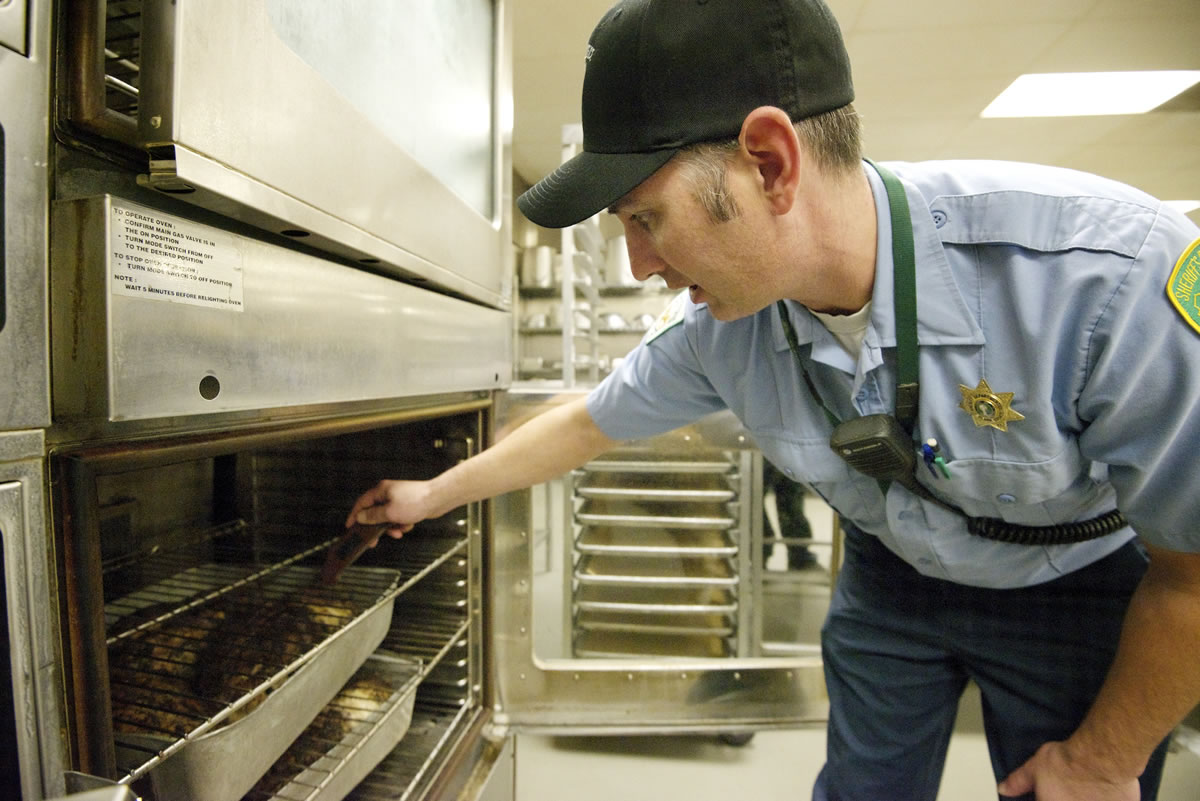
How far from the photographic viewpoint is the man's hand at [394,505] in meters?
0.98

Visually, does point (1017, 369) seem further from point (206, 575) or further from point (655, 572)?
point (206, 575)

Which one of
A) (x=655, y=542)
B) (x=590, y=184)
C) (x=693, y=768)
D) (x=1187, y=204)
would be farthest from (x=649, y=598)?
(x=1187, y=204)

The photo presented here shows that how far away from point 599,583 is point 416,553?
2.16ft

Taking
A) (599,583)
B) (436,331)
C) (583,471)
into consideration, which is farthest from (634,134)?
(599,583)

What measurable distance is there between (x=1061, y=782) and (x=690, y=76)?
41.4 inches

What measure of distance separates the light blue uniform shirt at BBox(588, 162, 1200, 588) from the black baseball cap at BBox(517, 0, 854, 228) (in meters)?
0.20

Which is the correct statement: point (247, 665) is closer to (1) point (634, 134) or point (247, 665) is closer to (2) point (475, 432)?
(2) point (475, 432)

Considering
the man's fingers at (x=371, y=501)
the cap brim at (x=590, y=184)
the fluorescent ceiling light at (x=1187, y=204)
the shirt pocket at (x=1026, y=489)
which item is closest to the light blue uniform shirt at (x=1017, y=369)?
the shirt pocket at (x=1026, y=489)

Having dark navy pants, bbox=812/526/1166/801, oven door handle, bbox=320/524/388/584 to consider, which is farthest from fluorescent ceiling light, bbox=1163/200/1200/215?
oven door handle, bbox=320/524/388/584

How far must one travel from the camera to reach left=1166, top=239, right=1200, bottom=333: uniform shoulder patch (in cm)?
60

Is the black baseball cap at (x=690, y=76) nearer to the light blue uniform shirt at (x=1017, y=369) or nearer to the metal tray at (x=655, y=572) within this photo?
the light blue uniform shirt at (x=1017, y=369)

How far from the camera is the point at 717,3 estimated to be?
620 millimetres

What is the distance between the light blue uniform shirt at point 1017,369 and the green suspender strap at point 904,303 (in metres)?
0.01

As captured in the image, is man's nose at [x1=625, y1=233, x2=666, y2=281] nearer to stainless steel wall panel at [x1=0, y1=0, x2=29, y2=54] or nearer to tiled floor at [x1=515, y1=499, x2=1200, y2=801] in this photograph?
stainless steel wall panel at [x1=0, y1=0, x2=29, y2=54]
